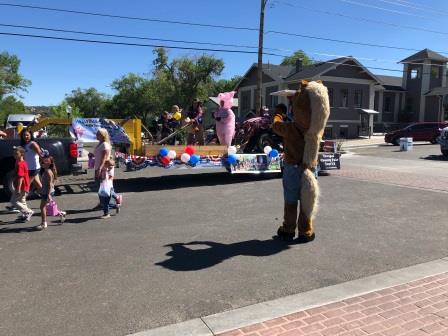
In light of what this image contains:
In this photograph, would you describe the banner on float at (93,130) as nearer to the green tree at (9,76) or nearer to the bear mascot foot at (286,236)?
the bear mascot foot at (286,236)

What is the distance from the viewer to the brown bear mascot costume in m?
5.90

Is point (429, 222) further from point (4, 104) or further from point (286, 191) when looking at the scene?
point (4, 104)

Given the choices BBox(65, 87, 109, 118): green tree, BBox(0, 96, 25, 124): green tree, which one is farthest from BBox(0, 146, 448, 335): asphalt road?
BBox(65, 87, 109, 118): green tree

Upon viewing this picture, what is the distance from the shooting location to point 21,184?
7.38 metres

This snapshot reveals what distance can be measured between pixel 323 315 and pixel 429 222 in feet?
14.3

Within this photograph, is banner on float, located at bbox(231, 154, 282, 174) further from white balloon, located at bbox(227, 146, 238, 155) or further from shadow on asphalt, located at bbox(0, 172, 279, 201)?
shadow on asphalt, located at bbox(0, 172, 279, 201)

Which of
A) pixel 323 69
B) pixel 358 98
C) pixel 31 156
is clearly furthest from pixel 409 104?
pixel 31 156

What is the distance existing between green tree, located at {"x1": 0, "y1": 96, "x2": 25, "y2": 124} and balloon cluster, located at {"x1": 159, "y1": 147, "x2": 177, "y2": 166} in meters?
45.3

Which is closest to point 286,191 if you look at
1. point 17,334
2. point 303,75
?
point 17,334

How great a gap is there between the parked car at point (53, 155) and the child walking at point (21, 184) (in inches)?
78.3

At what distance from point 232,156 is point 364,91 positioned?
101 feet

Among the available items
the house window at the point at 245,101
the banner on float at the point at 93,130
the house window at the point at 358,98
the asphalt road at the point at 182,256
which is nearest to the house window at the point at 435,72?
the house window at the point at 358,98

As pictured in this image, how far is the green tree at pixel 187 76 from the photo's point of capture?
56312 mm

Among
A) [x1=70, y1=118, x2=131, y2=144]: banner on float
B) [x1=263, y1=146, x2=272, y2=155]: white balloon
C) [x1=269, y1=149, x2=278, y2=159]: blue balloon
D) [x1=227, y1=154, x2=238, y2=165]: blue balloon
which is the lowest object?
[x1=227, y1=154, x2=238, y2=165]: blue balloon
